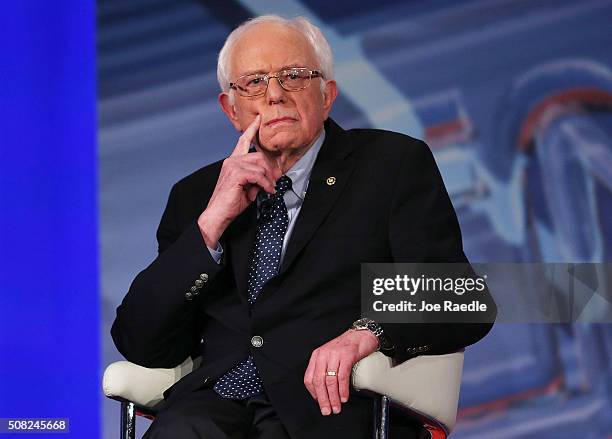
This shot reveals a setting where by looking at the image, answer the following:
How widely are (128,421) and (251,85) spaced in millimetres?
886

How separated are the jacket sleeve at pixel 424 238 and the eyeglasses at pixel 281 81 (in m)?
0.31

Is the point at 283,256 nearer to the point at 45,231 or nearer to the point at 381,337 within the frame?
the point at 381,337

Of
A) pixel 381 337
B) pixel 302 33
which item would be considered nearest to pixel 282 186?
pixel 302 33

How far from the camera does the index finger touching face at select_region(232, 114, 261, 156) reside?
8.98 ft

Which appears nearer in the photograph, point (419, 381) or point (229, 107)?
point (419, 381)

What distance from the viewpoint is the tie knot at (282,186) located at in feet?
9.21

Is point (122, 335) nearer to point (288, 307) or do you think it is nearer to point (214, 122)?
point (288, 307)

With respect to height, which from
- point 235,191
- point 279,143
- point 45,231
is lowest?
point 235,191

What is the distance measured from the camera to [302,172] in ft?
9.22

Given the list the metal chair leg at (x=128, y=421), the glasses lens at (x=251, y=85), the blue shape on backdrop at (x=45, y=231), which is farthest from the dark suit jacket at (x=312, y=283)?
the blue shape on backdrop at (x=45, y=231)

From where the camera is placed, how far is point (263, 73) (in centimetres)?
279

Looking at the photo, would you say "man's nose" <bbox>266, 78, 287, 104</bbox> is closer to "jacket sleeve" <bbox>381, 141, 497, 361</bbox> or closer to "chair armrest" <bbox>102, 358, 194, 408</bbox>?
"jacket sleeve" <bbox>381, 141, 497, 361</bbox>

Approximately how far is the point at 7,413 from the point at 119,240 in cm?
78

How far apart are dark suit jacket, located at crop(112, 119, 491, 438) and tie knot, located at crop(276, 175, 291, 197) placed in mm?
73
